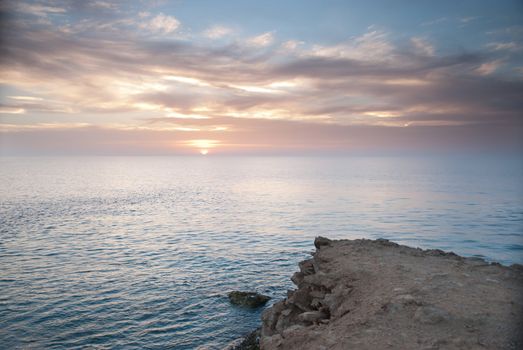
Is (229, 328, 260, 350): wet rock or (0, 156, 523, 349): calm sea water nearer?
(229, 328, 260, 350): wet rock

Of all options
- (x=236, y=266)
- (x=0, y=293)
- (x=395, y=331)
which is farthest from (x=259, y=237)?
(x=395, y=331)

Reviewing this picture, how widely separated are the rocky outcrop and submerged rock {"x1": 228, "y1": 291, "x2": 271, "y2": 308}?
25.1 feet

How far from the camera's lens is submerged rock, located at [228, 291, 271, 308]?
89.3 feet

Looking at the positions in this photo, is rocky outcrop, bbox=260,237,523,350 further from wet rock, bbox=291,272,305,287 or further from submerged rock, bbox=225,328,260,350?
submerged rock, bbox=225,328,260,350

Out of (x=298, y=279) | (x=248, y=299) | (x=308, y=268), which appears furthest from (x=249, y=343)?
(x=248, y=299)

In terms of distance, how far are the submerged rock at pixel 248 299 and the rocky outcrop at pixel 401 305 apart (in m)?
7.66

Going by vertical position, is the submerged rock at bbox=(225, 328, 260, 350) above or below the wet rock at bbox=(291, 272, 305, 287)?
below

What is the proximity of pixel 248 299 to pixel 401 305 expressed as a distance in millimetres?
16596

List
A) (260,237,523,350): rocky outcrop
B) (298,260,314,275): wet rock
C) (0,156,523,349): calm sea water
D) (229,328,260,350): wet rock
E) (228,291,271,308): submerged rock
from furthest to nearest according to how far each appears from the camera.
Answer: (228,291,271,308): submerged rock → (0,156,523,349): calm sea water → (298,260,314,275): wet rock → (229,328,260,350): wet rock → (260,237,523,350): rocky outcrop

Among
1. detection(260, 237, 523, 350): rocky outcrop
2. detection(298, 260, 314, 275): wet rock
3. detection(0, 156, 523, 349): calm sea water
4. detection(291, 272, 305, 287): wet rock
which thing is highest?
detection(260, 237, 523, 350): rocky outcrop

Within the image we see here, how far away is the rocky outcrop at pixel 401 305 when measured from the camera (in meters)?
11.1

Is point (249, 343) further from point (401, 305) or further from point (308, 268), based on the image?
point (401, 305)

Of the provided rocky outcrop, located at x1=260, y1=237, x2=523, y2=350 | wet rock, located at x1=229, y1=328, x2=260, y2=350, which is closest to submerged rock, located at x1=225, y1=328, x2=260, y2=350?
wet rock, located at x1=229, y1=328, x2=260, y2=350

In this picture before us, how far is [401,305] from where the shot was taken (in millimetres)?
13164
